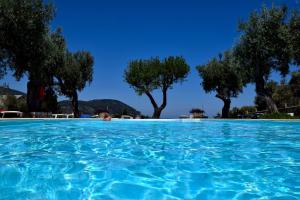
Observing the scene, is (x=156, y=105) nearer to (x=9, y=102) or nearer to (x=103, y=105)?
(x=103, y=105)

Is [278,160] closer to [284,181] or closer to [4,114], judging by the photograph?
[284,181]

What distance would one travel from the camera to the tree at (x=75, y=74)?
35.4 metres

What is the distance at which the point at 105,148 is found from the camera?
8.91 meters

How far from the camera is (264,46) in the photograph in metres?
28.5

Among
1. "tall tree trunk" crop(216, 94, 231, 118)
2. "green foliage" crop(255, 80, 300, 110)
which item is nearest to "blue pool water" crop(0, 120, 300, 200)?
"tall tree trunk" crop(216, 94, 231, 118)

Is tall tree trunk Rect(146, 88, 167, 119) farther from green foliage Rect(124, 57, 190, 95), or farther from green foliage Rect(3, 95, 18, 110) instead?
green foliage Rect(3, 95, 18, 110)

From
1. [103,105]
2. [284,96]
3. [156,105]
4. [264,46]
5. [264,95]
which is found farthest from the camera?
[103,105]

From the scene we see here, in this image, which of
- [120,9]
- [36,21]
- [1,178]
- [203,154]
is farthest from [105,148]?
[120,9]

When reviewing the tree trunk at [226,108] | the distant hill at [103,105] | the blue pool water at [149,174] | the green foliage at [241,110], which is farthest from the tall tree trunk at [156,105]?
the blue pool water at [149,174]

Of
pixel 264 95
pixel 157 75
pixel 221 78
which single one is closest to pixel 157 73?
pixel 157 75

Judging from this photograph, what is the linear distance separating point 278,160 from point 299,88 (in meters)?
38.4

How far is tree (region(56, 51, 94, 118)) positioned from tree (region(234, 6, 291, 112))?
16.8m

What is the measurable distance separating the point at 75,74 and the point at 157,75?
950cm

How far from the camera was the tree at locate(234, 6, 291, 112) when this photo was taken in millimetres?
28219
